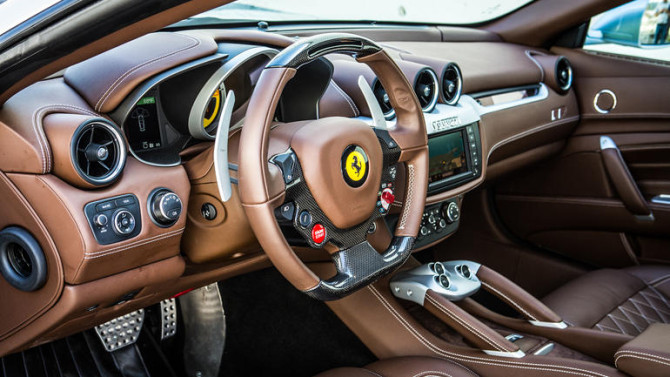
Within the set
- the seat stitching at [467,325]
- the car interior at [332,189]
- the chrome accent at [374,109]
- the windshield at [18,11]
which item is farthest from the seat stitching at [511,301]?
the windshield at [18,11]

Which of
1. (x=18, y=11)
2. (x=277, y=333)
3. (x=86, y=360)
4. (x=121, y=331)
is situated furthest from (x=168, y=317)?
(x=18, y=11)

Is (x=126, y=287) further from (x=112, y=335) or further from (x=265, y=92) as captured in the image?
(x=112, y=335)

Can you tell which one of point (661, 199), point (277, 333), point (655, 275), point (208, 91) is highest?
point (208, 91)

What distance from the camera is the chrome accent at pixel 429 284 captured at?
6.45ft

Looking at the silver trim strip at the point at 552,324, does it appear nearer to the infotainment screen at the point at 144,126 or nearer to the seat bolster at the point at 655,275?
the seat bolster at the point at 655,275

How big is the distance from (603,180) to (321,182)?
1855mm

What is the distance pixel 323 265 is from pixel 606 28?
1.72 m

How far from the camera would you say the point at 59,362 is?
77.0 inches

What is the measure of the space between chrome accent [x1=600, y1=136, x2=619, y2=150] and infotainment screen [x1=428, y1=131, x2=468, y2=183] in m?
0.96

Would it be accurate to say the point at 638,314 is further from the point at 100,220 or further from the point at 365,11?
the point at 100,220

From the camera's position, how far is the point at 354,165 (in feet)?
4.74

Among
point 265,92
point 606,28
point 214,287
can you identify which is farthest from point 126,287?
point 606,28

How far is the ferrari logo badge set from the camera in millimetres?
1425

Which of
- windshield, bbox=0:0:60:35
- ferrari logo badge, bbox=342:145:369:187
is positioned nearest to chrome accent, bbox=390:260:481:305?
ferrari logo badge, bbox=342:145:369:187
